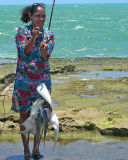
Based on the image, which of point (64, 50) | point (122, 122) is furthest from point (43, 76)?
point (64, 50)

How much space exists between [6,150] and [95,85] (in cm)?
577

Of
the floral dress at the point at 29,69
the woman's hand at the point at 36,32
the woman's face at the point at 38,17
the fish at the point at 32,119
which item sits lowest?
the fish at the point at 32,119

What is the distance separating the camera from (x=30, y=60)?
4.25m

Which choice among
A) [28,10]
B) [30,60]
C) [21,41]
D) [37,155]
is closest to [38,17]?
[28,10]

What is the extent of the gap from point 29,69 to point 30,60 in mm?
97

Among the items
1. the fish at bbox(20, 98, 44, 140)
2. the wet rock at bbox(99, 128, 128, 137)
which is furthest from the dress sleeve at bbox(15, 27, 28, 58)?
the wet rock at bbox(99, 128, 128, 137)

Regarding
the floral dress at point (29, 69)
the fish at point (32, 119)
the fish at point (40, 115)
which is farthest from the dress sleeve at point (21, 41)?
the fish at point (32, 119)

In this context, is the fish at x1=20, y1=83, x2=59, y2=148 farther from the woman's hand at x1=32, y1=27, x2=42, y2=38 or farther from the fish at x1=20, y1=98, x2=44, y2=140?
the woman's hand at x1=32, y1=27, x2=42, y2=38

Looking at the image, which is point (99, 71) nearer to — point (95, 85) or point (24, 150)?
point (95, 85)

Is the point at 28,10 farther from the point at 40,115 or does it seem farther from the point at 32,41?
the point at 40,115

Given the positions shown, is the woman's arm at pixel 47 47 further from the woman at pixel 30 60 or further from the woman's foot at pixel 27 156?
the woman's foot at pixel 27 156

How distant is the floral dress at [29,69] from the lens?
4242mm

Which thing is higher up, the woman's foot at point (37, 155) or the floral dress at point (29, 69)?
the floral dress at point (29, 69)

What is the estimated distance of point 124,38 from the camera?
112 feet
